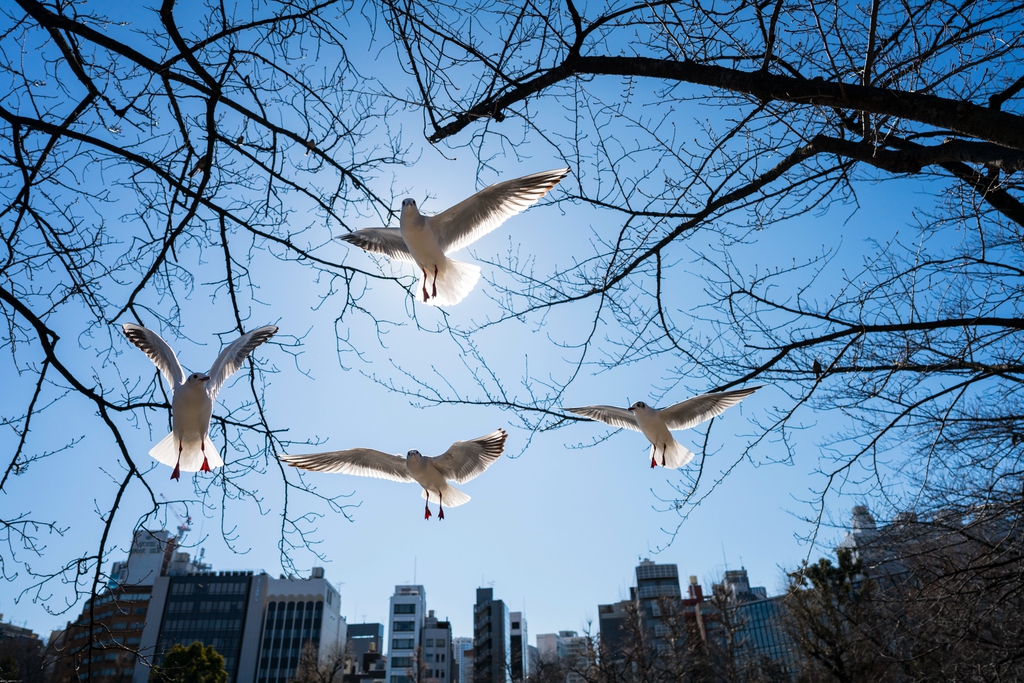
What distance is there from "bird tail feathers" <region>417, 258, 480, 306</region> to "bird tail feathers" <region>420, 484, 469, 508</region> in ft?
5.40

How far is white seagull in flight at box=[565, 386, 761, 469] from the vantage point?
5.94 m

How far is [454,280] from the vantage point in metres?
5.79

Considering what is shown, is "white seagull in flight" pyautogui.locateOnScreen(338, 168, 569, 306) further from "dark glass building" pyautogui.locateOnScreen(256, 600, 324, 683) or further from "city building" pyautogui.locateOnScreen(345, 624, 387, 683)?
"city building" pyautogui.locateOnScreen(345, 624, 387, 683)

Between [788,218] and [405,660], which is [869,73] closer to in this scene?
[788,218]

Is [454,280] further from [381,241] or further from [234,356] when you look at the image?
[234,356]

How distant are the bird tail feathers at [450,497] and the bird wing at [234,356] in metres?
2.19

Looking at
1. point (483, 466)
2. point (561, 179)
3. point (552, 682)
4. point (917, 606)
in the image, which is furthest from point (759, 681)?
point (561, 179)

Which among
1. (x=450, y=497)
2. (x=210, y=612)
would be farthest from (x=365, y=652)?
(x=450, y=497)

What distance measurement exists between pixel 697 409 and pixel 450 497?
7.49 ft

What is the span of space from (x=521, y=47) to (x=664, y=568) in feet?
258

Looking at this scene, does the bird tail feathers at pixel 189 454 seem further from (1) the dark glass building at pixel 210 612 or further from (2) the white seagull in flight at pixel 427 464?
(1) the dark glass building at pixel 210 612

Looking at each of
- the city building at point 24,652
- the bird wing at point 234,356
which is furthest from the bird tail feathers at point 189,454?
the city building at point 24,652

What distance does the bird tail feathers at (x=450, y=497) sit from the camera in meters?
6.18

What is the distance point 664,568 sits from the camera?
76.8 m
